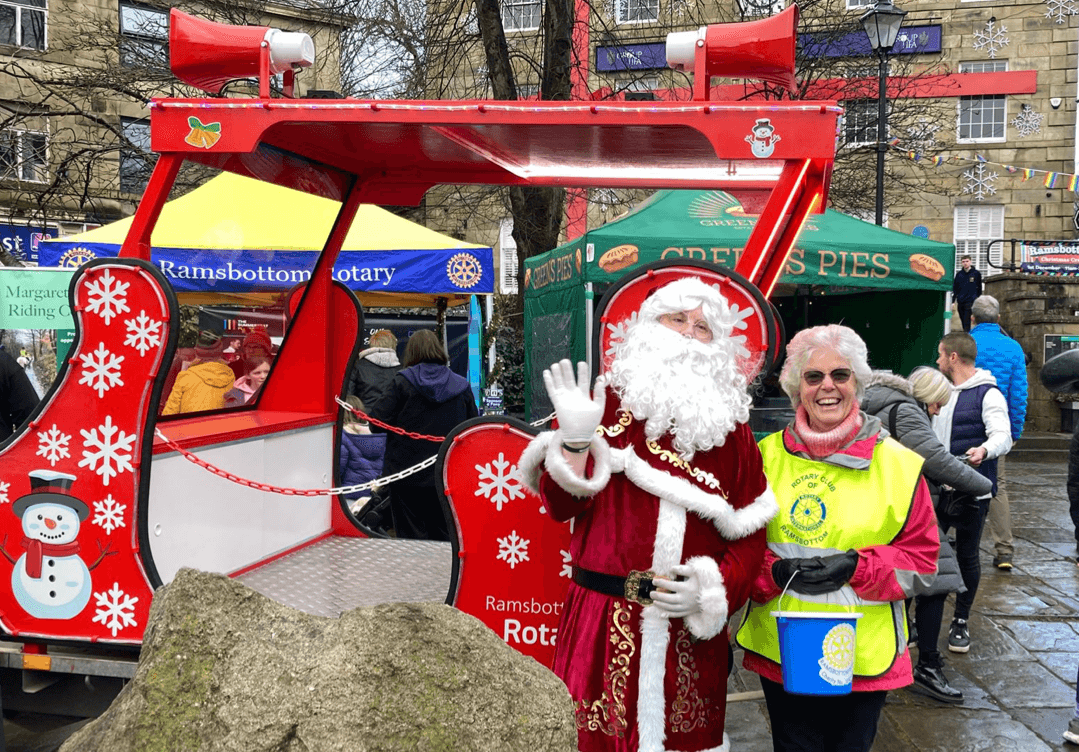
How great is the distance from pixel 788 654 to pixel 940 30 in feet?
82.3

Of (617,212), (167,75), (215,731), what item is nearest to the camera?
(215,731)

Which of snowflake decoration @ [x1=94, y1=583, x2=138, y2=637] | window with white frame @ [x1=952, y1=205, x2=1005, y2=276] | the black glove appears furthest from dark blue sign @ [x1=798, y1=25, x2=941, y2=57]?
snowflake decoration @ [x1=94, y1=583, x2=138, y2=637]

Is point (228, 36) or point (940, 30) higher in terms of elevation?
point (940, 30)

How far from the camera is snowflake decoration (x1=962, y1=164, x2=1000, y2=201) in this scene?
24.5 m

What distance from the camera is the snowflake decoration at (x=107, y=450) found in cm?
344

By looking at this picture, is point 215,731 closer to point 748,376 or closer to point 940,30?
point 748,376

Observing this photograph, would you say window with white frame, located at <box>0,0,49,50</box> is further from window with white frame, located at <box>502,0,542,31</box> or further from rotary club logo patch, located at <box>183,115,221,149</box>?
rotary club logo patch, located at <box>183,115,221,149</box>

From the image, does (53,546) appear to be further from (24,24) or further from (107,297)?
(24,24)

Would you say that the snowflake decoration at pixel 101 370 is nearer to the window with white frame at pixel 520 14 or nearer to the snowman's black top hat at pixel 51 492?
the snowman's black top hat at pixel 51 492

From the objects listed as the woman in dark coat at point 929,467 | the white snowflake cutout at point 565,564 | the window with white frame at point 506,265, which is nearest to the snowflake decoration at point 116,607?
the white snowflake cutout at point 565,564

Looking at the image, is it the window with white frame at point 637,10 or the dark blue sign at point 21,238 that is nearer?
the window with white frame at point 637,10

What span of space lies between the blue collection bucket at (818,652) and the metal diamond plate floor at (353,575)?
153 cm

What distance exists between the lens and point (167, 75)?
44.9 ft

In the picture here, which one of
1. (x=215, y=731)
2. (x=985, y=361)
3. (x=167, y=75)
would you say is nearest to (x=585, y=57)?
(x=167, y=75)
